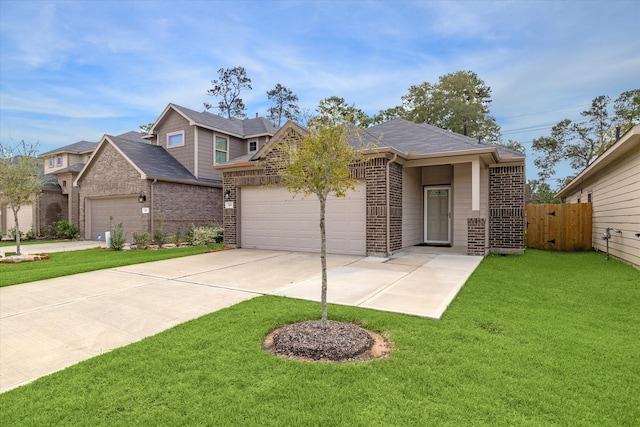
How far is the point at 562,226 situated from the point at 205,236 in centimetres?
1379

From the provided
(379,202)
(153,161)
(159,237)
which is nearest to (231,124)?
(153,161)

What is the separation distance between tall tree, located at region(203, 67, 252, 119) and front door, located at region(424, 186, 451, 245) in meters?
25.9

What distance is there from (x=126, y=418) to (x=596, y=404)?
336cm

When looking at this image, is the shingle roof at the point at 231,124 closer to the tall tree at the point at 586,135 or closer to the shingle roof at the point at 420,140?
the shingle roof at the point at 420,140

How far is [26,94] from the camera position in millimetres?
19969

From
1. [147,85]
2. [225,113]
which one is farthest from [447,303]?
[225,113]

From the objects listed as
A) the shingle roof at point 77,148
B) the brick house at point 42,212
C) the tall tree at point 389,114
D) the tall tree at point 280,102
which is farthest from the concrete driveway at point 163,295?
the tall tree at point 280,102

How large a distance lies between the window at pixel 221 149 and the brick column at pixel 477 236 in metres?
13.0

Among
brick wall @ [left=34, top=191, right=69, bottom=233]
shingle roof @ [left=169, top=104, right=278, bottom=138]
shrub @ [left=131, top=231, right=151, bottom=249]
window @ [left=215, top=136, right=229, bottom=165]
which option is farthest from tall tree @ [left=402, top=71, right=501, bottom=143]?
brick wall @ [left=34, top=191, right=69, bottom=233]

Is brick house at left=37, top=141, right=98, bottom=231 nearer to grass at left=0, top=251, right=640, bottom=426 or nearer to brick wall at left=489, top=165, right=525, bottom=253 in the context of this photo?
grass at left=0, top=251, right=640, bottom=426

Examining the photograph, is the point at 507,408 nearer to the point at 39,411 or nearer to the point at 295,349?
the point at 295,349

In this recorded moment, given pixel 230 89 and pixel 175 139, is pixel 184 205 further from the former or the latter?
pixel 230 89

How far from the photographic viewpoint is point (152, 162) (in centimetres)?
1600

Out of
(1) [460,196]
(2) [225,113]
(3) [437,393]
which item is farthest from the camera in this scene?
(2) [225,113]
